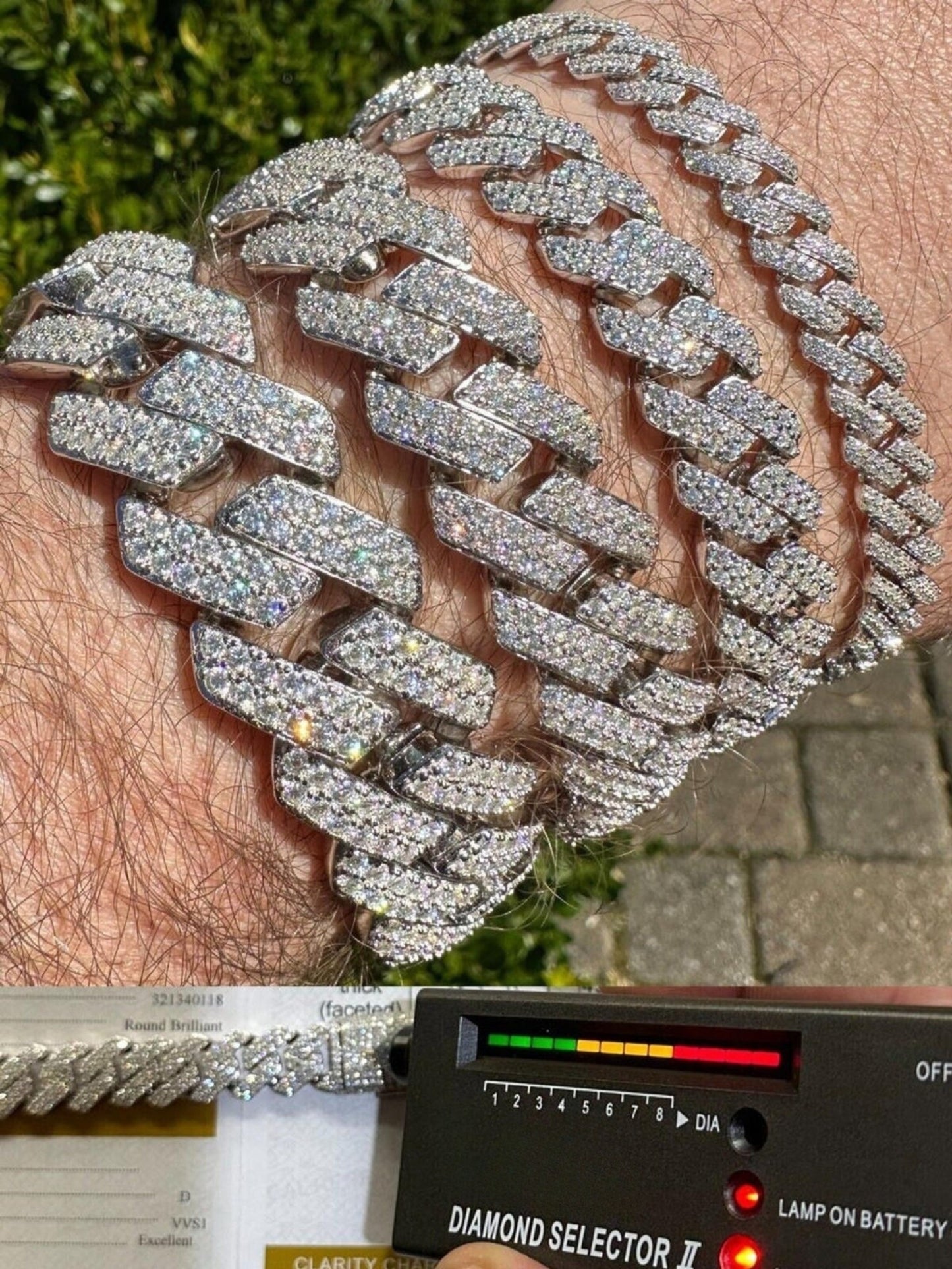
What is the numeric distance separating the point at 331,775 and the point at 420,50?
1571mm

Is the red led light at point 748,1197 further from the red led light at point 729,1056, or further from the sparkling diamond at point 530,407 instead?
the sparkling diamond at point 530,407

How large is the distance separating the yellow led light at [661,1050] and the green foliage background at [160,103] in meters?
0.99

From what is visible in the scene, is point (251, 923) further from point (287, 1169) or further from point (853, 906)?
point (853, 906)

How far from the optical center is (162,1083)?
63 centimetres

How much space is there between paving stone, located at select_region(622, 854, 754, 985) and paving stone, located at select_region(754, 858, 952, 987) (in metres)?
0.04

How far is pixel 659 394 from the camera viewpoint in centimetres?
70

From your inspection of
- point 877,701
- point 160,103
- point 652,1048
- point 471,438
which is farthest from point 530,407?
point 877,701

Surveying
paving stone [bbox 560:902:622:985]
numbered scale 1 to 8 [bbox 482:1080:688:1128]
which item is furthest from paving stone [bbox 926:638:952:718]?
numbered scale 1 to 8 [bbox 482:1080:688:1128]

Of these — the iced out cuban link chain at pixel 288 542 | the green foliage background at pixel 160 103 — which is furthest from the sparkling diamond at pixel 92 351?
the green foliage background at pixel 160 103

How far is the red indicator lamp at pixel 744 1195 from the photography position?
0.51m

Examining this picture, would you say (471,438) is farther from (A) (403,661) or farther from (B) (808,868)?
(B) (808,868)

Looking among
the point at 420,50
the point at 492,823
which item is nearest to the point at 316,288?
the point at 492,823

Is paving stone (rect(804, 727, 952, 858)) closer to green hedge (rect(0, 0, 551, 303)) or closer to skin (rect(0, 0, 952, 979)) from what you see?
skin (rect(0, 0, 952, 979))

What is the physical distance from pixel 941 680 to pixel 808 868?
50 cm
